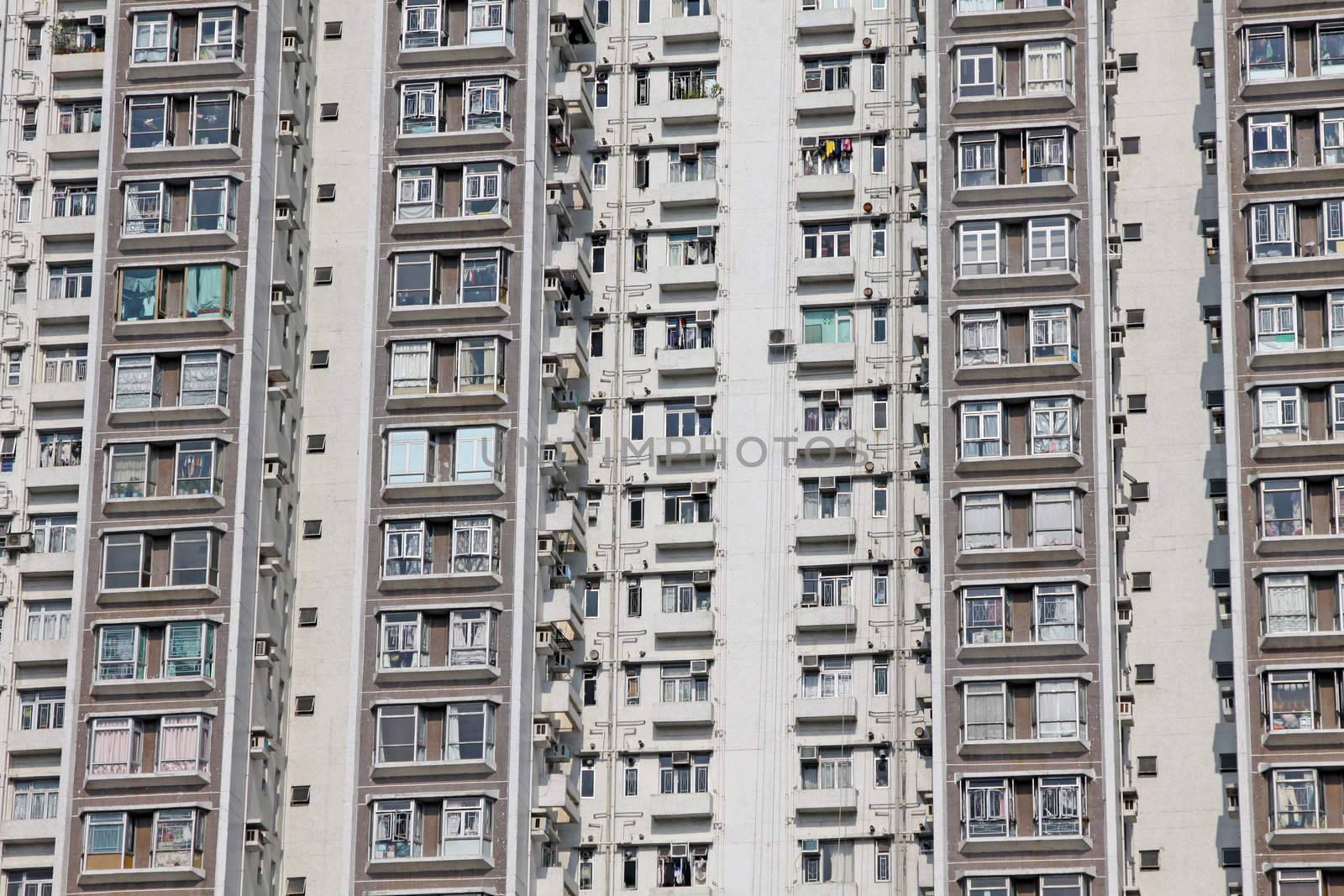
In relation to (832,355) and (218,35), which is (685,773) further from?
(218,35)

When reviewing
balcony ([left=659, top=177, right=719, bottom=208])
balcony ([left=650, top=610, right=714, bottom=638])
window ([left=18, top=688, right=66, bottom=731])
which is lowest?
window ([left=18, top=688, right=66, bottom=731])

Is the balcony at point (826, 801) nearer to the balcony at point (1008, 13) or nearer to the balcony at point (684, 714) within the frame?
the balcony at point (684, 714)

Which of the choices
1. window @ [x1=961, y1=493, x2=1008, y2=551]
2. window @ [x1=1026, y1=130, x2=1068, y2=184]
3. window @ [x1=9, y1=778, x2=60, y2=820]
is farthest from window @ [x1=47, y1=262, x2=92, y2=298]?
window @ [x1=1026, y1=130, x2=1068, y2=184]

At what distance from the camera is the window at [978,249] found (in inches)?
3499

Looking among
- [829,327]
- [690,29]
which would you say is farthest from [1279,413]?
[690,29]

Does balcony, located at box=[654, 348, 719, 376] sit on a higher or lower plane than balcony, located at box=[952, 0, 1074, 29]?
lower

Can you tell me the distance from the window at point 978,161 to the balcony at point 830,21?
7.95 meters

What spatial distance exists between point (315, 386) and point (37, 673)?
13052 mm

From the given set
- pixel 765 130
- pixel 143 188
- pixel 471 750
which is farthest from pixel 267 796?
pixel 765 130

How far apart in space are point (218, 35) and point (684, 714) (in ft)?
89.5

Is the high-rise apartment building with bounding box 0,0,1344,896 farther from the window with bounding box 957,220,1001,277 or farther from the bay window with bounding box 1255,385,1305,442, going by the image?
the bay window with bounding box 1255,385,1305,442

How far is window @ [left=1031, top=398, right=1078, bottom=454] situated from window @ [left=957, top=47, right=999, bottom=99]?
34.6ft

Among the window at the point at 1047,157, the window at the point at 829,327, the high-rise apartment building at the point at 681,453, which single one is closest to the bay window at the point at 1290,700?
the high-rise apartment building at the point at 681,453

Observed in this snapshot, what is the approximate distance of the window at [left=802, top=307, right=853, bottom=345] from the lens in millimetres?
93000
